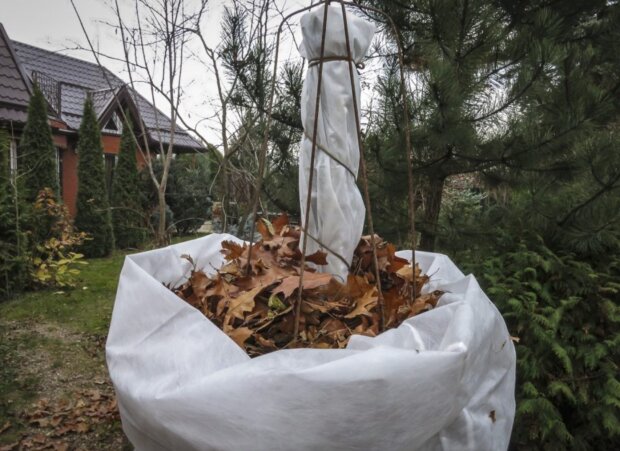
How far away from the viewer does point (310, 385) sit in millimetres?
750

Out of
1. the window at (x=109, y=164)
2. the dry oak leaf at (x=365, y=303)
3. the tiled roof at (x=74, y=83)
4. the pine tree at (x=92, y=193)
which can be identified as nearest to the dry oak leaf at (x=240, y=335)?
the dry oak leaf at (x=365, y=303)

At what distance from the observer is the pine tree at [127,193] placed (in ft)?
31.2

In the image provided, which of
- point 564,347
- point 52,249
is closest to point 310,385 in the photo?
point 564,347

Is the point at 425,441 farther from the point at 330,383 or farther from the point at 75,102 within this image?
the point at 75,102

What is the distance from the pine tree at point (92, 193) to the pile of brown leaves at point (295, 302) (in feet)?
25.4

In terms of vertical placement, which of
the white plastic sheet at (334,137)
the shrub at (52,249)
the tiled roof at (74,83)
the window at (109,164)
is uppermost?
the tiled roof at (74,83)

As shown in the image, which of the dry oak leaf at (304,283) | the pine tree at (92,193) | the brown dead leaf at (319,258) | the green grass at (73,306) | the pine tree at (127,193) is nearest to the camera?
the dry oak leaf at (304,283)

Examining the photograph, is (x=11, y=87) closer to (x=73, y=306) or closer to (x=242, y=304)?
(x=73, y=306)

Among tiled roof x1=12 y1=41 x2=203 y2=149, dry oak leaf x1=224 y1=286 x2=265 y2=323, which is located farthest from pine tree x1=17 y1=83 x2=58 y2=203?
dry oak leaf x1=224 y1=286 x2=265 y2=323

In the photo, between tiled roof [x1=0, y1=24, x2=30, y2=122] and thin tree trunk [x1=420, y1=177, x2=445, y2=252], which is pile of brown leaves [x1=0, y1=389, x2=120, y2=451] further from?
tiled roof [x1=0, y1=24, x2=30, y2=122]

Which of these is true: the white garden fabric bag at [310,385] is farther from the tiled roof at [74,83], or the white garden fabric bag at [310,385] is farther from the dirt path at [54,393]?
the tiled roof at [74,83]

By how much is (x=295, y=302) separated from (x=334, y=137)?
1.64ft

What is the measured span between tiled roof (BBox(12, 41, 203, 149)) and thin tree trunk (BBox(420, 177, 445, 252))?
28.3ft

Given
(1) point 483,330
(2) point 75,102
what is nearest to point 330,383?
(1) point 483,330
